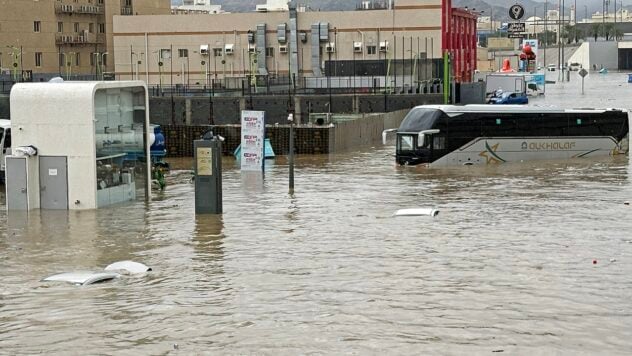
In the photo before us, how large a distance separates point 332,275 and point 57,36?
7620cm

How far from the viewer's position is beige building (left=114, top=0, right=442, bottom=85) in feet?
294

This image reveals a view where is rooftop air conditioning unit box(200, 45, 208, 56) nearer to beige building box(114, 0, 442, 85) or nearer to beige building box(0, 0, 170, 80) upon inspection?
beige building box(114, 0, 442, 85)

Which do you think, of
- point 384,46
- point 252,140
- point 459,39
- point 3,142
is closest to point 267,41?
point 384,46

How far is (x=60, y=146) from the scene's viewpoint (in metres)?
29.1

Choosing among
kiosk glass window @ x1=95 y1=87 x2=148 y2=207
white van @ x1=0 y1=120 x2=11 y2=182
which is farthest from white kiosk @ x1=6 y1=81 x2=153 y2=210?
white van @ x1=0 y1=120 x2=11 y2=182

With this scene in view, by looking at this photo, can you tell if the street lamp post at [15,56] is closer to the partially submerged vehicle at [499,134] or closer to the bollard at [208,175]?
the partially submerged vehicle at [499,134]

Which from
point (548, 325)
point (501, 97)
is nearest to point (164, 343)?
point (548, 325)

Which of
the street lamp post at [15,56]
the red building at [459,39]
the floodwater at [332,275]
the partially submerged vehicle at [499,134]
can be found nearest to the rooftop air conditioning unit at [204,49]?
the street lamp post at [15,56]

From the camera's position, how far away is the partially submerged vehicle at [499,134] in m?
44.4

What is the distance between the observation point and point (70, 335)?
1575cm

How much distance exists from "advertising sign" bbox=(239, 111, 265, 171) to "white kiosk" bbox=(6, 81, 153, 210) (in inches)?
388

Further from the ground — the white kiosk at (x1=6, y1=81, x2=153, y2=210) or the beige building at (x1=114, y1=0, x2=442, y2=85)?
the beige building at (x1=114, y1=0, x2=442, y2=85)

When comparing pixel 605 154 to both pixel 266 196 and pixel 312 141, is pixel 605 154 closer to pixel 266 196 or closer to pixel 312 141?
pixel 312 141

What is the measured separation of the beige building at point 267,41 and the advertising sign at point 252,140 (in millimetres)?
48671
